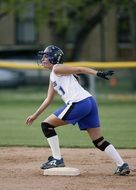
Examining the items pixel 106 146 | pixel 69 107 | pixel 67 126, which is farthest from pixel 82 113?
pixel 67 126

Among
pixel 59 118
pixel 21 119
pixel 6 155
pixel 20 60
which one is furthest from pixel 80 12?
pixel 59 118

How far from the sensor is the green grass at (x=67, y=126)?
1510cm

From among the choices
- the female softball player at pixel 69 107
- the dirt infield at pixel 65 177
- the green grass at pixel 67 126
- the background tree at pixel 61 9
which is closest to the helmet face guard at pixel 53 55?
the female softball player at pixel 69 107

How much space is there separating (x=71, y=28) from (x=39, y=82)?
13947 mm

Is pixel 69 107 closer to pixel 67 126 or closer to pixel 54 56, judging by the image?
pixel 54 56

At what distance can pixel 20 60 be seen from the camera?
34.2 metres

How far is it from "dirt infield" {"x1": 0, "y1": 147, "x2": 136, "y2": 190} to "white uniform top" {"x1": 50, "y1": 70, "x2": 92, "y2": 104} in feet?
3.72

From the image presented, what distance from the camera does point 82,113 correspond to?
33.6 ft

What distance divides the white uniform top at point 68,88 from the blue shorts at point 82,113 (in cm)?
8

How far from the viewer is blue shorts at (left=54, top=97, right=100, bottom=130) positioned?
10.2m

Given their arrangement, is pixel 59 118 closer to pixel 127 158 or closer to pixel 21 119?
pixel 127 158

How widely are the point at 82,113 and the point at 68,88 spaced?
406mm

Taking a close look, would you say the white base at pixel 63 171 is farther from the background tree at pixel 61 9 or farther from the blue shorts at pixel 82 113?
the background tree at pixel 61 9

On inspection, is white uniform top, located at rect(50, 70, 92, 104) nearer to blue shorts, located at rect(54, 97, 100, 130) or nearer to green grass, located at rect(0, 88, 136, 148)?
blue shorts, located at rect(54, 97, 100, 130)
